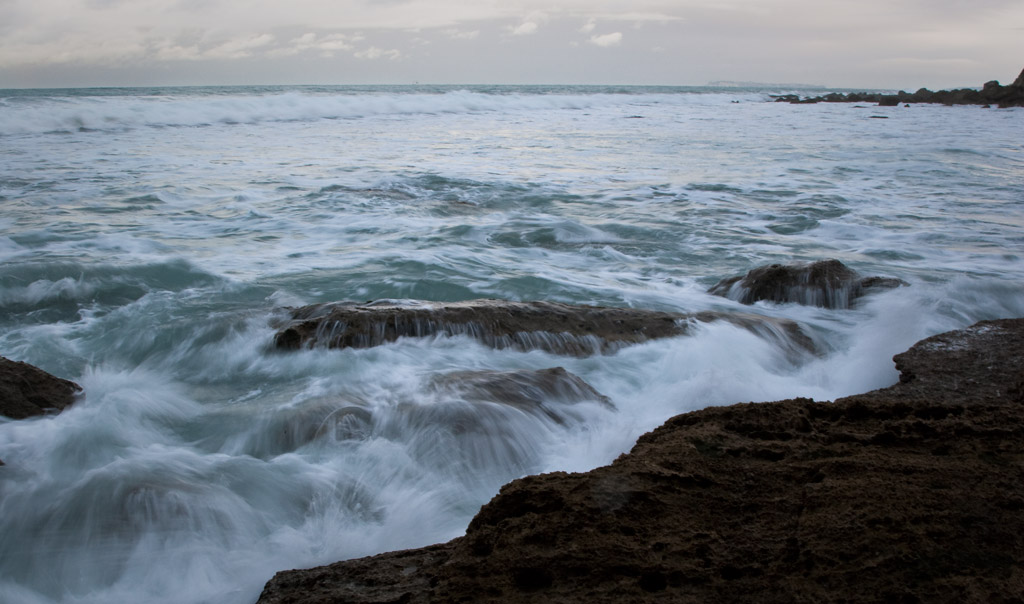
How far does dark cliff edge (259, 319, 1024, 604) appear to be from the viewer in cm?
148

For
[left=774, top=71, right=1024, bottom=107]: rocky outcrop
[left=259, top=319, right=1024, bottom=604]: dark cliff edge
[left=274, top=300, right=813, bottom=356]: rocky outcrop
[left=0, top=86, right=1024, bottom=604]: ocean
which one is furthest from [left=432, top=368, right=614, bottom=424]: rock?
[left=774, top=71, right=1024, bottom=107]: rocky outcrop

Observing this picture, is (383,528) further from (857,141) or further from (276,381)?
(857,141)

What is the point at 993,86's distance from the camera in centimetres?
3569

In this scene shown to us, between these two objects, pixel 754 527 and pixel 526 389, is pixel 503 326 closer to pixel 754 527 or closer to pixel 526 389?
pixel 526 389

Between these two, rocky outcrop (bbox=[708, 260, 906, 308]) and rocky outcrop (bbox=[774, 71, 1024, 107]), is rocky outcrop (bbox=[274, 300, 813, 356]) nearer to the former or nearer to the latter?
rocky outcrop (bbox=[708, 260, 906, 308])

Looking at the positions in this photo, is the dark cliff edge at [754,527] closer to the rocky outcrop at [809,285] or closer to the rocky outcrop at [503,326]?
the rocky outcrop at [503,326]

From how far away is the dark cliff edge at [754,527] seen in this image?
1.48 meters

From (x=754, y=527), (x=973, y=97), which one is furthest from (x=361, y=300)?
(x=973, y=97)

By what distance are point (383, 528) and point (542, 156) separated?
41.9ft

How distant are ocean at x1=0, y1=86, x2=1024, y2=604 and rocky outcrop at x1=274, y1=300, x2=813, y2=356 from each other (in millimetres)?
83

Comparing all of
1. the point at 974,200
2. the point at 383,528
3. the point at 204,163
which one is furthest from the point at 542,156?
the point at 383,528

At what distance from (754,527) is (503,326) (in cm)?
234

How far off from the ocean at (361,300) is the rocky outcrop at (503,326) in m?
0.08

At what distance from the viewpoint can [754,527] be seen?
1.65 metres
